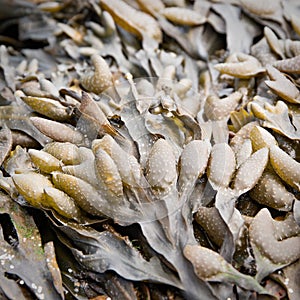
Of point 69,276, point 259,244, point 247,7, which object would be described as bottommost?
point 69,276

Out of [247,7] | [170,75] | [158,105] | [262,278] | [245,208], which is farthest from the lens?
[247,7]

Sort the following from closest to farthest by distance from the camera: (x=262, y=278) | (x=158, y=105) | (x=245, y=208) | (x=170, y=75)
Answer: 1. (x=262, y=278)
2. (x=245, y=208)
3. (x=158, y=105)
4. (x=170, y=75)

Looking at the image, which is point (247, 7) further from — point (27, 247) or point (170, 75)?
point (27, 247)

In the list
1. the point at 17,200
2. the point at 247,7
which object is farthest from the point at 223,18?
the point at 17,200

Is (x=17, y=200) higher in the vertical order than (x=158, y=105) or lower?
lower

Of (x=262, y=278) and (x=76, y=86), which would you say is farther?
(x=76, y=86)

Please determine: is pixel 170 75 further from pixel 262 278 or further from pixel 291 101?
pixel 262 278

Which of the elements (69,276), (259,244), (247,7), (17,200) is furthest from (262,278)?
(247,7)
